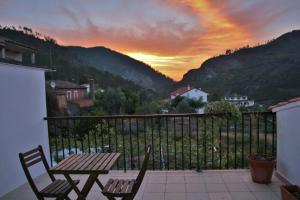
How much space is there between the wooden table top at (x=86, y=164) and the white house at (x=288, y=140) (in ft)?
7.35

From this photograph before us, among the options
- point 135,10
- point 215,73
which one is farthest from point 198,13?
point 215,73

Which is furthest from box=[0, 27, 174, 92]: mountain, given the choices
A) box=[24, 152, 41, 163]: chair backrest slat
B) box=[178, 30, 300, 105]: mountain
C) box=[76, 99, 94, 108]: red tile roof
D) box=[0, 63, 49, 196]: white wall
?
box=[24, 152, 41, 163]: chair backrest slat

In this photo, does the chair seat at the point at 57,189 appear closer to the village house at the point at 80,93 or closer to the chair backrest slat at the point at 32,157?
the chair backrest slat at the point at 32,157

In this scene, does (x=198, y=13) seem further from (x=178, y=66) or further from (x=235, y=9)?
(x=178, y=66)

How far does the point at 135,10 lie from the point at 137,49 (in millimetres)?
3919

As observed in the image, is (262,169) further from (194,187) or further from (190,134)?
(190,134)

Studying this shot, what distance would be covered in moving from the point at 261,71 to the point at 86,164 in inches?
507

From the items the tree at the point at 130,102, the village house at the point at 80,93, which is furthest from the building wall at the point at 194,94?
the village house at the point at 80,93

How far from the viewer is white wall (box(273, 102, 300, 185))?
3.07m

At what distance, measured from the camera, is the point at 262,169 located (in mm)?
3375

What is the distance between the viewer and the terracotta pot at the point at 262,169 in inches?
132

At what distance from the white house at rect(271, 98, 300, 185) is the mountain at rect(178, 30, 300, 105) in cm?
548

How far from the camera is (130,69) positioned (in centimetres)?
2314

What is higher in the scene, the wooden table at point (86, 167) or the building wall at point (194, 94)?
the building wall at point (194, 94)
